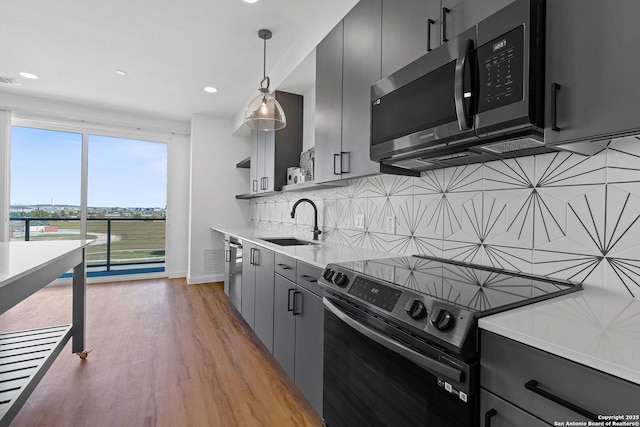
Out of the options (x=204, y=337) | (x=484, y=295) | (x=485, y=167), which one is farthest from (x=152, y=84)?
(x=484, y=295)

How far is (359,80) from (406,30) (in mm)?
418

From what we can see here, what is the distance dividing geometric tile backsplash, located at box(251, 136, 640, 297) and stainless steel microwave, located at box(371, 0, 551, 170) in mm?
129

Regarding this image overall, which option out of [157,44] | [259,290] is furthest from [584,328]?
Result: [157,44]

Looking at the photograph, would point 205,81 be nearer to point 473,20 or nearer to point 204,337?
point 204,337

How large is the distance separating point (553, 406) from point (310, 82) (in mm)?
3088

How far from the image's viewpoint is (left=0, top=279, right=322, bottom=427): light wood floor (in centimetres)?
177

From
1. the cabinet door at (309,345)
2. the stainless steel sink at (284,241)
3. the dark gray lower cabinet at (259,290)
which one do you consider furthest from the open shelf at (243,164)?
the cabinet door at (309,345)

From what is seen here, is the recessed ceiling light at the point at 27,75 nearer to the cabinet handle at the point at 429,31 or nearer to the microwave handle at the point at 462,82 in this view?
the cabinet handle at the point at 429,31

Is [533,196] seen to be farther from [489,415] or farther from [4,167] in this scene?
[4,167]

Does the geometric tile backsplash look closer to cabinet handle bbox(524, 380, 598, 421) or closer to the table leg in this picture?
cabinet handle bbox(524, 380, 598, 421)

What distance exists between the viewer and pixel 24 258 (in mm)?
1608

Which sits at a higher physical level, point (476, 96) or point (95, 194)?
point (476, 96)

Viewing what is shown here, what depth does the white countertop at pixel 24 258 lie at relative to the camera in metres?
1.25

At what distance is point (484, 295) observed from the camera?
983mm
